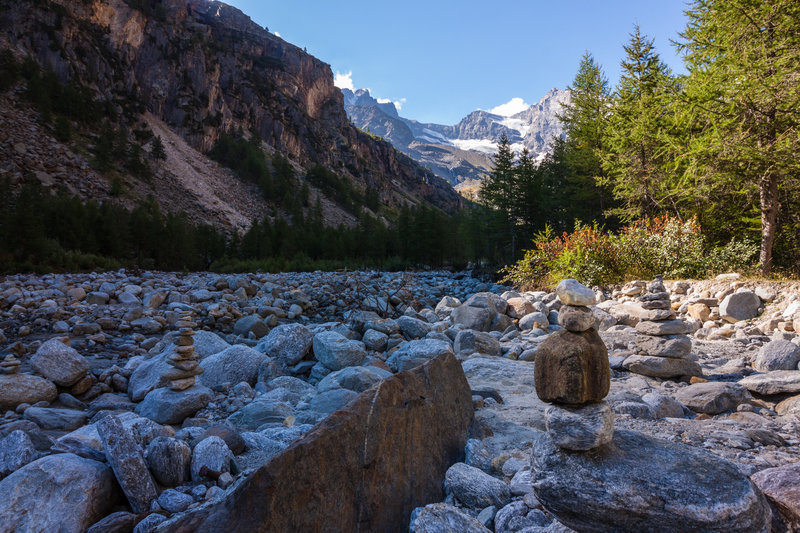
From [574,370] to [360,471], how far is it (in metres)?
1.33

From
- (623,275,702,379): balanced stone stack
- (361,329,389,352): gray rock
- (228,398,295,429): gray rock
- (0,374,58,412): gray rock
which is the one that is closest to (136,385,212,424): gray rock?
(228,398,295,429): gray rock

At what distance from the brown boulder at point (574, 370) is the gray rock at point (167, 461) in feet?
7.41

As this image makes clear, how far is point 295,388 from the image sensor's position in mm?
4457

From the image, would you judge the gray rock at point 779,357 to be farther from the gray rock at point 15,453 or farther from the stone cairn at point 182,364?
the gray rock at point 15,453

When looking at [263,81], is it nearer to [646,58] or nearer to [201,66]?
[201,66]

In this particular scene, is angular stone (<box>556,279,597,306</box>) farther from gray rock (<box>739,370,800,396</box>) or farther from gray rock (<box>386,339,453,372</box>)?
gray rock (<box>739,370,800,396</box>)

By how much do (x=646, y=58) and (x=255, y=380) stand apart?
67.4ft

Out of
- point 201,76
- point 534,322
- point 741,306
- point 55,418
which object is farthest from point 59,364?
point 201,76

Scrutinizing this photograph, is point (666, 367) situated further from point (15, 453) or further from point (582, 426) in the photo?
point (15, 453)

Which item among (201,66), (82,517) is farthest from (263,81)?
(82,517)

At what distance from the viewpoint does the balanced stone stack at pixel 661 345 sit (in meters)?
4.78

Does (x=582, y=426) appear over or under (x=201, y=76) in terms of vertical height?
under

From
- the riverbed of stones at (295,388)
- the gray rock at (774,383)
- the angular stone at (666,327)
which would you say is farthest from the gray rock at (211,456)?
the angular stone at (666,327)

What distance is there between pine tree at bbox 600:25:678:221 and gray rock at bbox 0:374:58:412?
49.3ft
